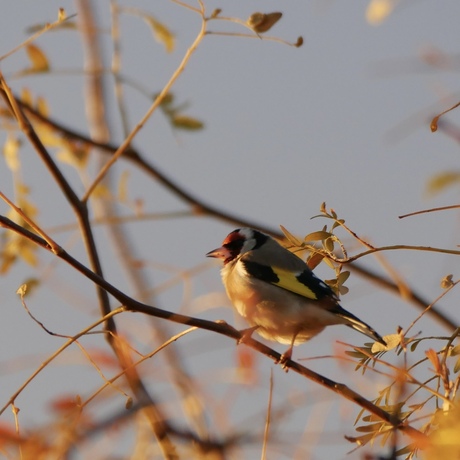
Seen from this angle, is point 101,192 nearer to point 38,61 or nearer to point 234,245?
point 38,61

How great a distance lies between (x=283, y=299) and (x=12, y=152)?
1.40 metres

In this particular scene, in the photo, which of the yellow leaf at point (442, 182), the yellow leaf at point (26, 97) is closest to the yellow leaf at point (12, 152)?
the yellow leaf at point (26, 97)

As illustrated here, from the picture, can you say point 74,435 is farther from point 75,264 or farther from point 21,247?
point 21,247

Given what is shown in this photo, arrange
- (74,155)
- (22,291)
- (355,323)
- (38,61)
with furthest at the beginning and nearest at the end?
(74,155) < (355,323) < (38,61) < (22,291)

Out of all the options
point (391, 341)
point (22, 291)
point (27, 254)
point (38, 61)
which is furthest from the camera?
point (27, 254)

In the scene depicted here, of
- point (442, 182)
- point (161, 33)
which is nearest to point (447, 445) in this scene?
point (442, 182)

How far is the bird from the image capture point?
4.02 meters

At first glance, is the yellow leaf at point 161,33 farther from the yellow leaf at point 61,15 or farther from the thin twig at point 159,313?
the thin twig at point 159,313

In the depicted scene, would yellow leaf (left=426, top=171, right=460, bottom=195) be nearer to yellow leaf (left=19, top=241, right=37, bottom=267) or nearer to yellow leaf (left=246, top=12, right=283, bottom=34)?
yellow leaf (left=246, top=12, right=283, bottom=34)

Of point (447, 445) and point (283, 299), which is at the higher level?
point (283, 299)

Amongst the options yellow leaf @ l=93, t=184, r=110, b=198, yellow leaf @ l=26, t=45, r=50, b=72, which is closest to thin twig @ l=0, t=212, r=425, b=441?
yellow leaf @ l=26, t=45, r=50, b=72

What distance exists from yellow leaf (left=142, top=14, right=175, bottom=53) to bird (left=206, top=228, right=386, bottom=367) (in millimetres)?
1049

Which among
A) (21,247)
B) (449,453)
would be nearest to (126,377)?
(449,453)

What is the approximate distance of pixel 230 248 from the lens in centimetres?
526
